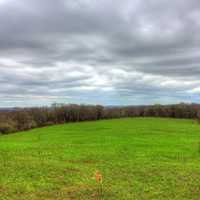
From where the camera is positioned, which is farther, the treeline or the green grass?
the treeline

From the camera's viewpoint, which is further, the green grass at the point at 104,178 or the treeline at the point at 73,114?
the treeline at the point at 73,114

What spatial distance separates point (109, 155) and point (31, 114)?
39.3 metres

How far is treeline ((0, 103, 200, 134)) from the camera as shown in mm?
43084

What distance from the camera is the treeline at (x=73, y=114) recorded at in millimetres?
43084

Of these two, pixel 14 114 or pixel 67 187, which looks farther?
pixel 14 114

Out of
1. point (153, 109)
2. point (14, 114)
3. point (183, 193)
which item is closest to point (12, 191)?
point (183, 193)

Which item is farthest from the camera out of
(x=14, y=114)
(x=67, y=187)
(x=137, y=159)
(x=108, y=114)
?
(x=108, y=114)

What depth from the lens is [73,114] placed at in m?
56.2

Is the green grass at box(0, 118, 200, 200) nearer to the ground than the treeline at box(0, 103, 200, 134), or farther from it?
nearer to the ground

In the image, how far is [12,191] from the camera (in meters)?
6.49

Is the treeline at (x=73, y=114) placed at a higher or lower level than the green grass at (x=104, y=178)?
higher

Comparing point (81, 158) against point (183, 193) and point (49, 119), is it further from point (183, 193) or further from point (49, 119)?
point (49, 119)

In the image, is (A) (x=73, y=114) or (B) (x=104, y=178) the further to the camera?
(A) (x=73, y=114)

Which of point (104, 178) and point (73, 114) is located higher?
point (73, 114)
